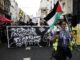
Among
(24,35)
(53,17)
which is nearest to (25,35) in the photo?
(24,35)

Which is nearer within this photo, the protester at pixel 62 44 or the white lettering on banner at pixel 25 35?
the protester at pixel 62 44

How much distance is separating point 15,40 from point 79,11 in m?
13.6

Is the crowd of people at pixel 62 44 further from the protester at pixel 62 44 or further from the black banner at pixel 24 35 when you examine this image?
the black banner at pixel 24 35

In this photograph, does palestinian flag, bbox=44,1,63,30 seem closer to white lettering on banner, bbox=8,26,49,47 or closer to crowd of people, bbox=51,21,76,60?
crowd of people, bbox=51,21,76,60

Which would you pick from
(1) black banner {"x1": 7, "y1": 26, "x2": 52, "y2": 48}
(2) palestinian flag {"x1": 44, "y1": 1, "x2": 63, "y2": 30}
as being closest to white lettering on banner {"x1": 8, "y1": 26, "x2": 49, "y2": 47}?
(1) black banner {"x1": 7, "y1": 26, "x2": 52, "y2": 48}


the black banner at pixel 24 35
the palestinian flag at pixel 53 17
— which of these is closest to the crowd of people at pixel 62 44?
the palestinian flag at pixel 53 17

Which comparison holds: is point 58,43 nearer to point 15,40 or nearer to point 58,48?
point 58,48

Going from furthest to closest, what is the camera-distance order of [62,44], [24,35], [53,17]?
[24,35] < [53,17] < [62,44]

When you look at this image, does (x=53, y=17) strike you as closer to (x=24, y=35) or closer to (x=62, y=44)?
(x=62, y=44)

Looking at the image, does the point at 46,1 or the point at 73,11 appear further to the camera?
the point at 46,1

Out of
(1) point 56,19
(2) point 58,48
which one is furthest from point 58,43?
(1) point 56,19

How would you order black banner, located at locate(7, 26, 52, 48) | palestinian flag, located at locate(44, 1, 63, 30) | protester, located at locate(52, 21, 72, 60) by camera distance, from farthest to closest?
black banner, located at locate(7, 26, 52, 48), palestinian flag, located at locate(44, 1, 63, 30), protester, located at locate(52, 21, 72, 60)

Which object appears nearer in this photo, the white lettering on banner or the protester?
the protester

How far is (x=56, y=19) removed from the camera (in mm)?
10742
